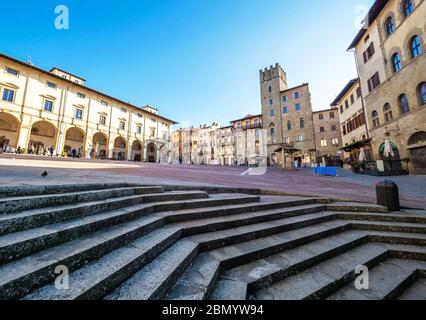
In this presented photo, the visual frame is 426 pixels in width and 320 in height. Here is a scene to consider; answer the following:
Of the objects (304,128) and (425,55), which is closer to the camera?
(425,55)

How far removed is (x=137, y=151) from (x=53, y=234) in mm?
36786

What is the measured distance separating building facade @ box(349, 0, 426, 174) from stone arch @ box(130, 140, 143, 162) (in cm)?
3480

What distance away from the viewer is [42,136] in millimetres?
25266

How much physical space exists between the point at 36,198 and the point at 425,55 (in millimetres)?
20041

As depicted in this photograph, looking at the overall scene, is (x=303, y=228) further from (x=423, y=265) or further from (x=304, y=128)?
(x=304, y=128)

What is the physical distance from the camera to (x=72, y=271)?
1585 millimetres

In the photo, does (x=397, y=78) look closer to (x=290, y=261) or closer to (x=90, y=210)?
(x=290, y=261)

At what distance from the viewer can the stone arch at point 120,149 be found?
3212 centimetres

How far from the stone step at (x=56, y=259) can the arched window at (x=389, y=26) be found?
75.7 ft

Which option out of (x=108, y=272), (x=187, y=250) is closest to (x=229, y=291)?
(x=187, y=250)

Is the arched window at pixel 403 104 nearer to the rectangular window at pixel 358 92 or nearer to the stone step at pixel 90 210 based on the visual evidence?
the rectangular window at pixel 358 92

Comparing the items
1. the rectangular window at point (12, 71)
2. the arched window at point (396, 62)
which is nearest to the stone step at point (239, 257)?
the arched window at point (396, 62)

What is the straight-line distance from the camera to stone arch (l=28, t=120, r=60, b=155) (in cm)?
2374
